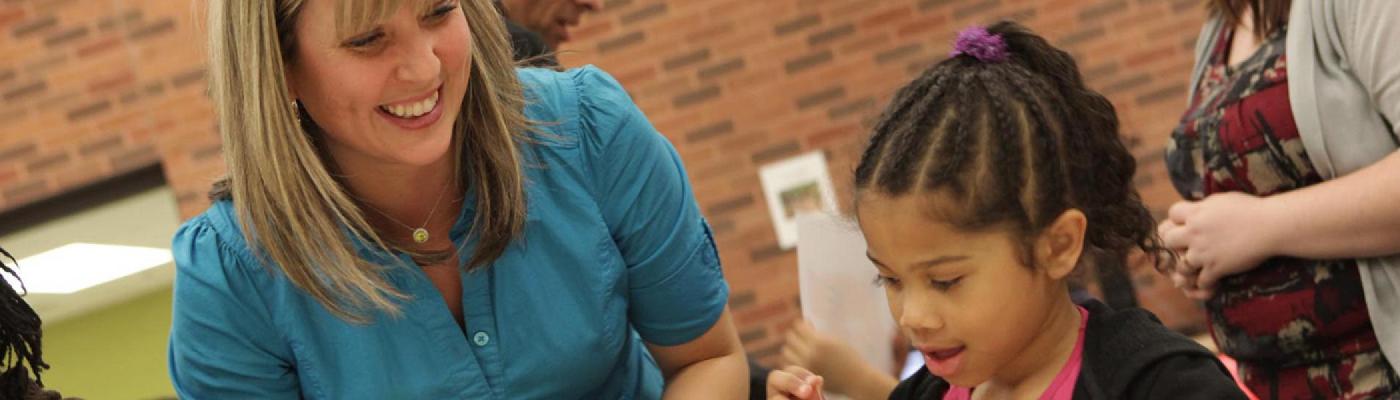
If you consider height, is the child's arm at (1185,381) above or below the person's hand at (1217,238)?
above

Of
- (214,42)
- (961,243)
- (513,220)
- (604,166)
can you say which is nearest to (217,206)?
(214,42)

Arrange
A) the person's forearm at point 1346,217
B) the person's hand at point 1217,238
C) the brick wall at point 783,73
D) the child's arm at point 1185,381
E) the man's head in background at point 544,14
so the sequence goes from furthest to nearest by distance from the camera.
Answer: the brick wall at point 783,73 → the man's head in background at point 544,14 → the person's hand at point 1217,238 → the person's forearm at point 1346,217 → the child's arm at point 1185,381

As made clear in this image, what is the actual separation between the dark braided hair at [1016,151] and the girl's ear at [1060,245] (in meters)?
0.01

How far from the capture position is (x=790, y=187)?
595cm

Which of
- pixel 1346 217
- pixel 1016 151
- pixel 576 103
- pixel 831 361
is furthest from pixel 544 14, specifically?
pixel 1346 217

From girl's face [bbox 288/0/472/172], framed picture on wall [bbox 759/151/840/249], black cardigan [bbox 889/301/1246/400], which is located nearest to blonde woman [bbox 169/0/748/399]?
girl's face [bbox 288/0/472/172]

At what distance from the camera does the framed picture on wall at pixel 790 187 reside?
5.92 meters

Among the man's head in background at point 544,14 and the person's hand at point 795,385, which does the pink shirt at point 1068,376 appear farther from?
the man's head in background at point 544,14

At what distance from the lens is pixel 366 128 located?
171cm

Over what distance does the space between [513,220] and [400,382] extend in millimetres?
240

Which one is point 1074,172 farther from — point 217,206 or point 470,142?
point 217,206

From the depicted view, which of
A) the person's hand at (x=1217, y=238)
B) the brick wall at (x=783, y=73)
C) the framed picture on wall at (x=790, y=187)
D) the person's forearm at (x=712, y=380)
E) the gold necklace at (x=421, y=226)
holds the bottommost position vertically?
the framed picture on wall at (x=790, y=187)

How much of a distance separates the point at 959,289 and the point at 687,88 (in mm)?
4566

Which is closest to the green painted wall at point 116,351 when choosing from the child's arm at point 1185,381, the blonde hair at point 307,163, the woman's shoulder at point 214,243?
the woman's shoulder at point 214,243
